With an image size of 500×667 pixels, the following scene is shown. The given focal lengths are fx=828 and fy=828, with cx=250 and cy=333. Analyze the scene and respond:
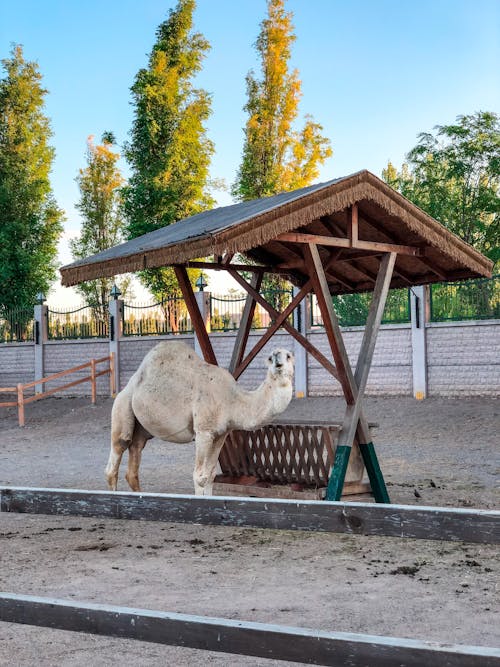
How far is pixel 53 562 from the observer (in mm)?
6512

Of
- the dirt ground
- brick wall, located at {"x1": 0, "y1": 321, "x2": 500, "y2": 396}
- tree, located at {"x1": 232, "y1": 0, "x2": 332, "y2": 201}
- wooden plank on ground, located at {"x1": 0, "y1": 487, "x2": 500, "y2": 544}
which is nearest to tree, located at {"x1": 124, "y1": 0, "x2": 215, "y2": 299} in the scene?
tree, located at {"x1": 232, "y1": 0, "x2": 332, "y2": 201}

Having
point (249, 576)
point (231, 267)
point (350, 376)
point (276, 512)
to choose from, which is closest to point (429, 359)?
point (231, 267)

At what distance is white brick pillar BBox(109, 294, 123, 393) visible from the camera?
78.3ft

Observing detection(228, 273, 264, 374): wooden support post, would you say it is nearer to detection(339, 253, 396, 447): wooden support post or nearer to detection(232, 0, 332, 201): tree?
detection(339, 253, 396, 447): wooden support post

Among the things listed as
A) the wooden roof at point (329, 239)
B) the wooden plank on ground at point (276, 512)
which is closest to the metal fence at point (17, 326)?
the wooden roof at point (329, 239)

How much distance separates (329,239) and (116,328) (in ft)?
54.7

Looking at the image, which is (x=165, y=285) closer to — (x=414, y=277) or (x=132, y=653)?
(x=414, y=277)

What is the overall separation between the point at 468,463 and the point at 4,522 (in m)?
7.14

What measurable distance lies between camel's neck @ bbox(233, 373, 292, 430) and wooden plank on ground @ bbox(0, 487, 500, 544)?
3.10 m

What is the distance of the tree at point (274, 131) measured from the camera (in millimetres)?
32438

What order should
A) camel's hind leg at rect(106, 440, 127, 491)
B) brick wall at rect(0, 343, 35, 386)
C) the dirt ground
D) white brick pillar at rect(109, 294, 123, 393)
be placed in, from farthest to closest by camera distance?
brick wall at rect(0, 343, 35, 386)
white brick pillar at rect(109, 294, 123, 393)
camel's hind leg at rect(106, 440, 127, 491)
the dirt ground

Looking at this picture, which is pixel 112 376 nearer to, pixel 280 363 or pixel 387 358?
pixel 387 358

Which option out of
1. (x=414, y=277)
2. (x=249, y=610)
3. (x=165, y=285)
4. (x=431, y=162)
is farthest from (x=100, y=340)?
(x=249, y=610)

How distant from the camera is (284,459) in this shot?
8898 mm
